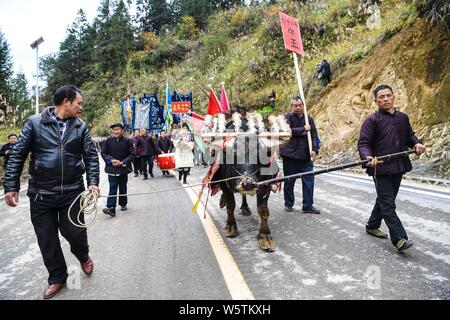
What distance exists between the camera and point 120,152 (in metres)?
8.07

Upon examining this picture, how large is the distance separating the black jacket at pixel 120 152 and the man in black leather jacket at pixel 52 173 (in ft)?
13.2

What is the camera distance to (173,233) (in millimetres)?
5633

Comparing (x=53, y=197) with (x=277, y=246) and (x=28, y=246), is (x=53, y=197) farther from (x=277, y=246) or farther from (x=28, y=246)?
(x=277, y=246)

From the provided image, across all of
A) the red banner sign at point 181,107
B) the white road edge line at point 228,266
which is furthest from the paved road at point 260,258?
the red banner sign at point 181,107

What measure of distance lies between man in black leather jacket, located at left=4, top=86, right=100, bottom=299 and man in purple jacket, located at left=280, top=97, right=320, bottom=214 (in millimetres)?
3803

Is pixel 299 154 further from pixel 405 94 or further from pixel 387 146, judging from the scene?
pixel 405 94

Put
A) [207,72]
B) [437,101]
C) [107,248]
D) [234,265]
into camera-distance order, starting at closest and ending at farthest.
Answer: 1. [234,265]
2. [107,248]
3. [437,101]
4. [207,72]

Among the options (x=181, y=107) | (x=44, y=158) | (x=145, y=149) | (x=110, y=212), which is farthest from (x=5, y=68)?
(x=44, y=158)

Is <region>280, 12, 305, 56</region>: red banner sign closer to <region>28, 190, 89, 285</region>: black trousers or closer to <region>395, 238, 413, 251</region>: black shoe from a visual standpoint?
<region>395, 238, 413, 251</region>: black shoe

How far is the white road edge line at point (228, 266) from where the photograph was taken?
338cm

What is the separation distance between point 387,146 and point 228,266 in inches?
95.1

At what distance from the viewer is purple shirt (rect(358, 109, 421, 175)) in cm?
439
